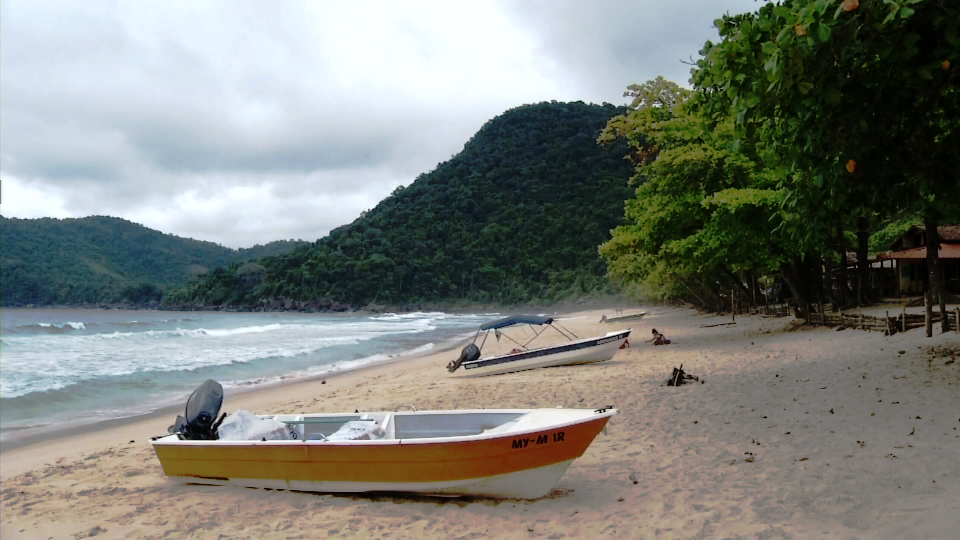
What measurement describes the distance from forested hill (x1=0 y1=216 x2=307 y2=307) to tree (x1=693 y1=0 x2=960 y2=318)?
125m

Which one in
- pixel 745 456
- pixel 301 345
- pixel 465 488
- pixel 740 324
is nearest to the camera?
pixel 465 488

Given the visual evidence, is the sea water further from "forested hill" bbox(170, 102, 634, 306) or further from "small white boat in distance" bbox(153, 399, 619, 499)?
"forested hill" bbox(170, 102, 634, 306)

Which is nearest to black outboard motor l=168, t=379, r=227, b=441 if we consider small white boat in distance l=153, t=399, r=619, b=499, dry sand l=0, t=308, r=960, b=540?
small white boat in distance l=153, t=399, r=619, b=499

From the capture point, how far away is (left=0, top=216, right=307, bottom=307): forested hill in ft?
349

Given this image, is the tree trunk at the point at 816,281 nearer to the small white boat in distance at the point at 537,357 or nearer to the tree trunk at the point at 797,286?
the tree trunk at the point at 797,286

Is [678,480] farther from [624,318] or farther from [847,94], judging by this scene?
[624,318]

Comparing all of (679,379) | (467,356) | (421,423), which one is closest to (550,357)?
(467,356)

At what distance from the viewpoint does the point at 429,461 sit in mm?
5480

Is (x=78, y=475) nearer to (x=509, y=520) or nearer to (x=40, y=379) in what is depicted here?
(x=509, y=520)

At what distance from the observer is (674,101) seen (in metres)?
22.6

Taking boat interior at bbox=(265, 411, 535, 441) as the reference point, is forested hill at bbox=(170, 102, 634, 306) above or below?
above

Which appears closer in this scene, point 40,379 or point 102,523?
point 102,523

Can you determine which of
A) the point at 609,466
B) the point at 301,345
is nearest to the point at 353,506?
the point at 609,466

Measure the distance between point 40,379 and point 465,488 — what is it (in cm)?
1815
